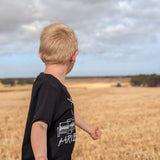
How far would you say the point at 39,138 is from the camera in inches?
59.6

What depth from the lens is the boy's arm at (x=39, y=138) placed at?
1.49 metres

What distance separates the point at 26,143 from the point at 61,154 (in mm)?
245

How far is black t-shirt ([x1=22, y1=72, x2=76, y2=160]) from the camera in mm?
1571

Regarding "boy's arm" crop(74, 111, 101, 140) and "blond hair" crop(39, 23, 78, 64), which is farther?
"boy's arm" crop(74, 111, 101, 140)

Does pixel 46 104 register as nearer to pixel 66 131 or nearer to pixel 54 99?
pixel 54 99

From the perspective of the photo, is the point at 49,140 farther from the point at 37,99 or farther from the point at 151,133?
the point at 151,133

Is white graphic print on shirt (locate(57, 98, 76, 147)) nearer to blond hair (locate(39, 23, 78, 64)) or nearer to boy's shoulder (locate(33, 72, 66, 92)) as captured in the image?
boy's shoulder (locate(33, 72, 66, 92))

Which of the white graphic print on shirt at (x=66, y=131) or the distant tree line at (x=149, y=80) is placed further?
the distant tree line at (x=149, y=80)

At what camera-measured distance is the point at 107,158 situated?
13.0 ft

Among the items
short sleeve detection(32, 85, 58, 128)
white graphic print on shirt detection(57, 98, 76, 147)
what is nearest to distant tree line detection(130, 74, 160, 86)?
white graphic print on shirt detection(57, 98, 76, 147)

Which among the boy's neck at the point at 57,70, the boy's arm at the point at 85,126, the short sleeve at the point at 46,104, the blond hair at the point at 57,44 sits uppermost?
the blond hair at the point at 57,44

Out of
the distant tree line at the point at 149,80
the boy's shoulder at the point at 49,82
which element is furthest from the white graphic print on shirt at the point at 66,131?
the distant tree line at the point at 149,80

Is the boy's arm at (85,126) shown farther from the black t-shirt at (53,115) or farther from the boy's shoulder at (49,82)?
the boy's shoulder at (49,82)

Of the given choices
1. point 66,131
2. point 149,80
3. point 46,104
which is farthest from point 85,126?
point 149,80
